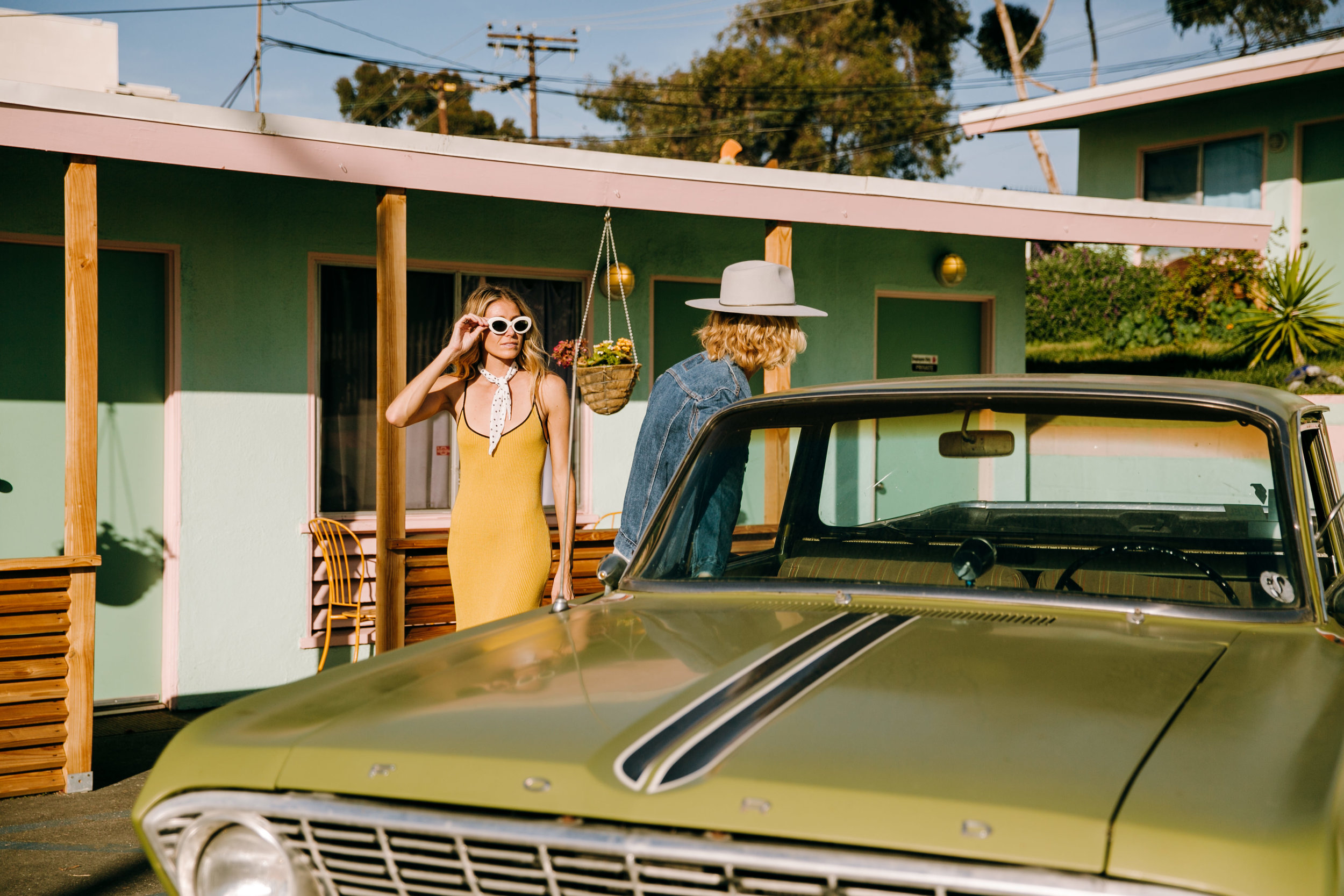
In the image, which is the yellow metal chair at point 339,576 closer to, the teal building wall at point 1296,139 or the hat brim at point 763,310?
the hat brim at point 763,310

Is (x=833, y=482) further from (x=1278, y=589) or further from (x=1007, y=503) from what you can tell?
(x=1278, y=589)

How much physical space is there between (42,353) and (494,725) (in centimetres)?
600

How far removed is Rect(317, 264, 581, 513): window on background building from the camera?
24.1 feet

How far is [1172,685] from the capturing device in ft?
6.28

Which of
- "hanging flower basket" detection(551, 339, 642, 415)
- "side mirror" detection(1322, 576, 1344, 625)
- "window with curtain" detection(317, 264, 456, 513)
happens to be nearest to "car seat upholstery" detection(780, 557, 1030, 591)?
"side mirror" detection(1322, 576, 1344, 625)

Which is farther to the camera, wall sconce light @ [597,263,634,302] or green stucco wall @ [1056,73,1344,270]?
green stucco wall @ [1056,73,1344,270]

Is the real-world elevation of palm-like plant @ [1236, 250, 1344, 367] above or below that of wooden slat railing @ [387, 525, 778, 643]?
above

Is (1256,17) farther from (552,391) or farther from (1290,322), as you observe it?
(552,391)

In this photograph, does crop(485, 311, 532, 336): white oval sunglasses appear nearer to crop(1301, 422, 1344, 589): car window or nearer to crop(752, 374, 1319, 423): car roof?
crop(752, 374, 1319, 423): car roof

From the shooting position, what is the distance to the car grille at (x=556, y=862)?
139 cm

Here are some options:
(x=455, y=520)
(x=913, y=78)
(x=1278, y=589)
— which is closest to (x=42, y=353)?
(x=455, y=520)

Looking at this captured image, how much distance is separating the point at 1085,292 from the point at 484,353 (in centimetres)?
1714

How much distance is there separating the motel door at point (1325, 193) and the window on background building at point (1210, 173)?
59 centimetres

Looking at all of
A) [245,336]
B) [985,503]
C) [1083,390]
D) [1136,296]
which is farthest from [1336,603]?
[1136,296]
